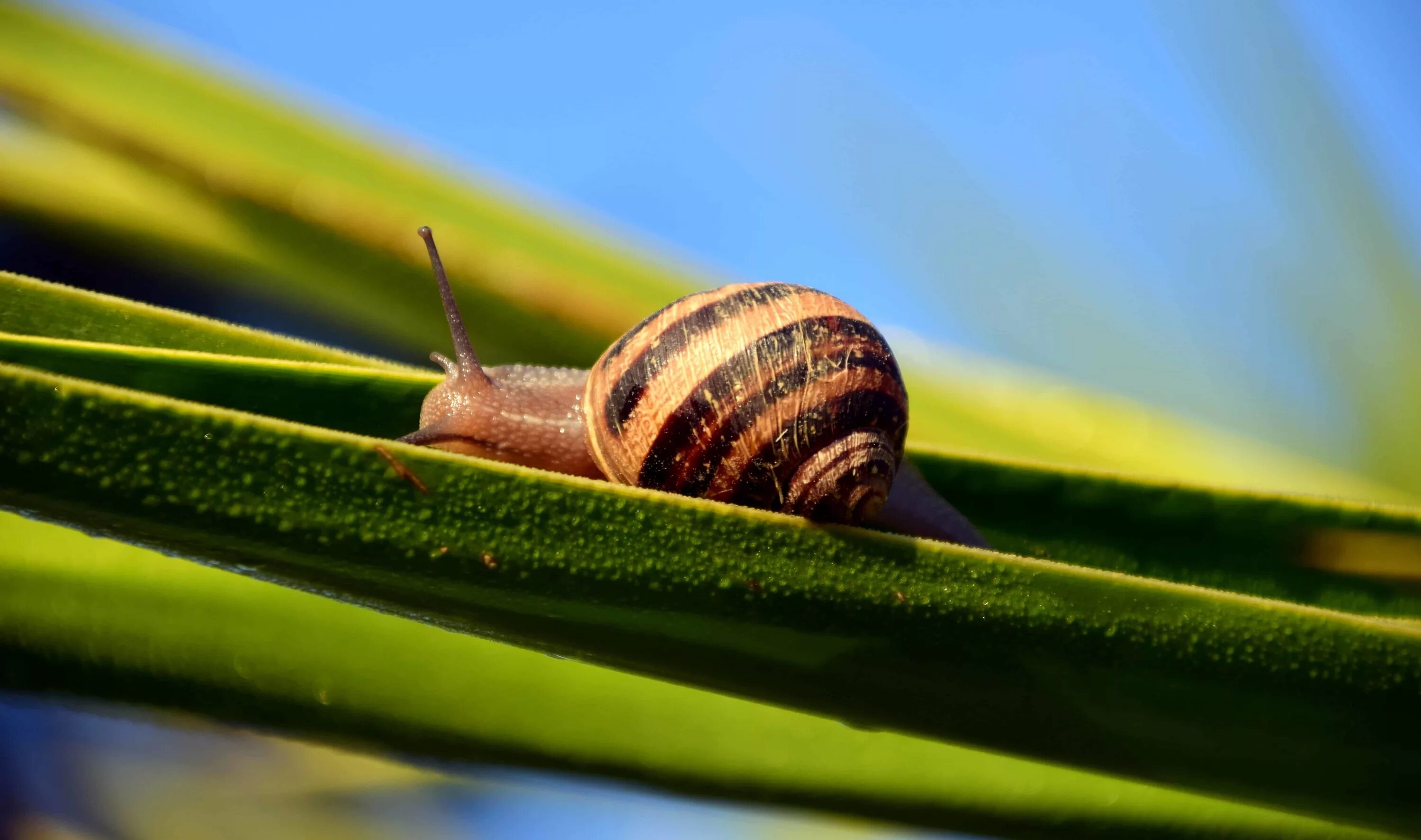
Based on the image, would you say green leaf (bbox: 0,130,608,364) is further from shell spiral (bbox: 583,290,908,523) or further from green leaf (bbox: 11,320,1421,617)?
green leaf (bbox: 11,320,1421,617)

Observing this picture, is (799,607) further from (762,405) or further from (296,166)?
(296,166)

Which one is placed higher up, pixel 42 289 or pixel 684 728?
pixel 42 289

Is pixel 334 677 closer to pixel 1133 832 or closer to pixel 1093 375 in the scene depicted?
pixel 1133 832

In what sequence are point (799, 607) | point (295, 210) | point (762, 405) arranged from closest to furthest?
point (799, 607)
point (762, 405)
point (295, 210)

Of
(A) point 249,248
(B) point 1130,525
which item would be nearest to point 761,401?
(B) point 1130,525

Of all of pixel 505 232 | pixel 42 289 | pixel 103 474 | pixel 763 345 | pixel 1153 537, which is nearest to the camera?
pixel 103 474

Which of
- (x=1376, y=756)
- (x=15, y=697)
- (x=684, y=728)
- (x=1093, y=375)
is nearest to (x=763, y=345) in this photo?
(x=684, y=728)
